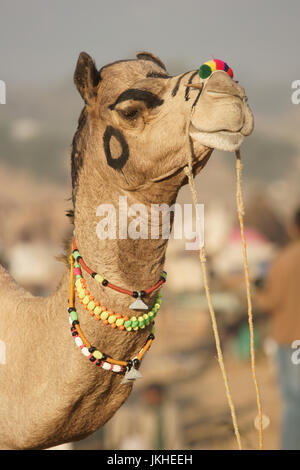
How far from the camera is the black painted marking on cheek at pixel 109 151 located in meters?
2.12

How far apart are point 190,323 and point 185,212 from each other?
31.1 ft

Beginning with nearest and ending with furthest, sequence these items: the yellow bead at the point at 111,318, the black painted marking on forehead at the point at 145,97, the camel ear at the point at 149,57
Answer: the black painted marking on forehead at the point at 145,97 → the yellow bead at the point at 111,318 → the camel ear at the point at 149,57

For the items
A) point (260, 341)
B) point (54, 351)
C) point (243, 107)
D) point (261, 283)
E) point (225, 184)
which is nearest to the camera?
point (243, 107)

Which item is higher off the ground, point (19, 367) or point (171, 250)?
point (19, 367)

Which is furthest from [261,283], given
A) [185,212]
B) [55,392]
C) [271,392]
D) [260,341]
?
[260,341]

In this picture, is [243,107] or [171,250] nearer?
[243,107]

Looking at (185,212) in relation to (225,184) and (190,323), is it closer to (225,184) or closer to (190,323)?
(190,323)

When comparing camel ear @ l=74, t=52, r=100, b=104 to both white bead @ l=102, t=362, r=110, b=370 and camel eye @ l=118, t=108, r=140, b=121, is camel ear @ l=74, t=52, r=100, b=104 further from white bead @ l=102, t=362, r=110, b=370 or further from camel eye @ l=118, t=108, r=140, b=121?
white bead @ l=102, t=362, r=110, b=370

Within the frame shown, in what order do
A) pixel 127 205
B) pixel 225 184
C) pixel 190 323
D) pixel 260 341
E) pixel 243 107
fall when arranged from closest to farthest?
pixel 243 107 → pixel 127 205 → pixel 260 341 → pixel 190 323 → pixel 225 184

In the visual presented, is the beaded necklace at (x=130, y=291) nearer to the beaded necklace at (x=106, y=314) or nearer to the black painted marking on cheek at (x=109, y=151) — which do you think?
the beaded necklace at (x=106, y=314)

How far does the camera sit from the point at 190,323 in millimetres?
11789

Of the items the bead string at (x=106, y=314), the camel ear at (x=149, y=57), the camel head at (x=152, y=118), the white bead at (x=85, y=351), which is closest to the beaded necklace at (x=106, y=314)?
the bead string at (x=106, y=314)

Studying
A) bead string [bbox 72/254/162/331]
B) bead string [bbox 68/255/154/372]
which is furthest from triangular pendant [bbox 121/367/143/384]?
bead string [bbox 72/254/162/331]

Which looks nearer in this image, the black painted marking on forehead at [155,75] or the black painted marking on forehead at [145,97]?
the black painted marking on forehead at [145,97]
